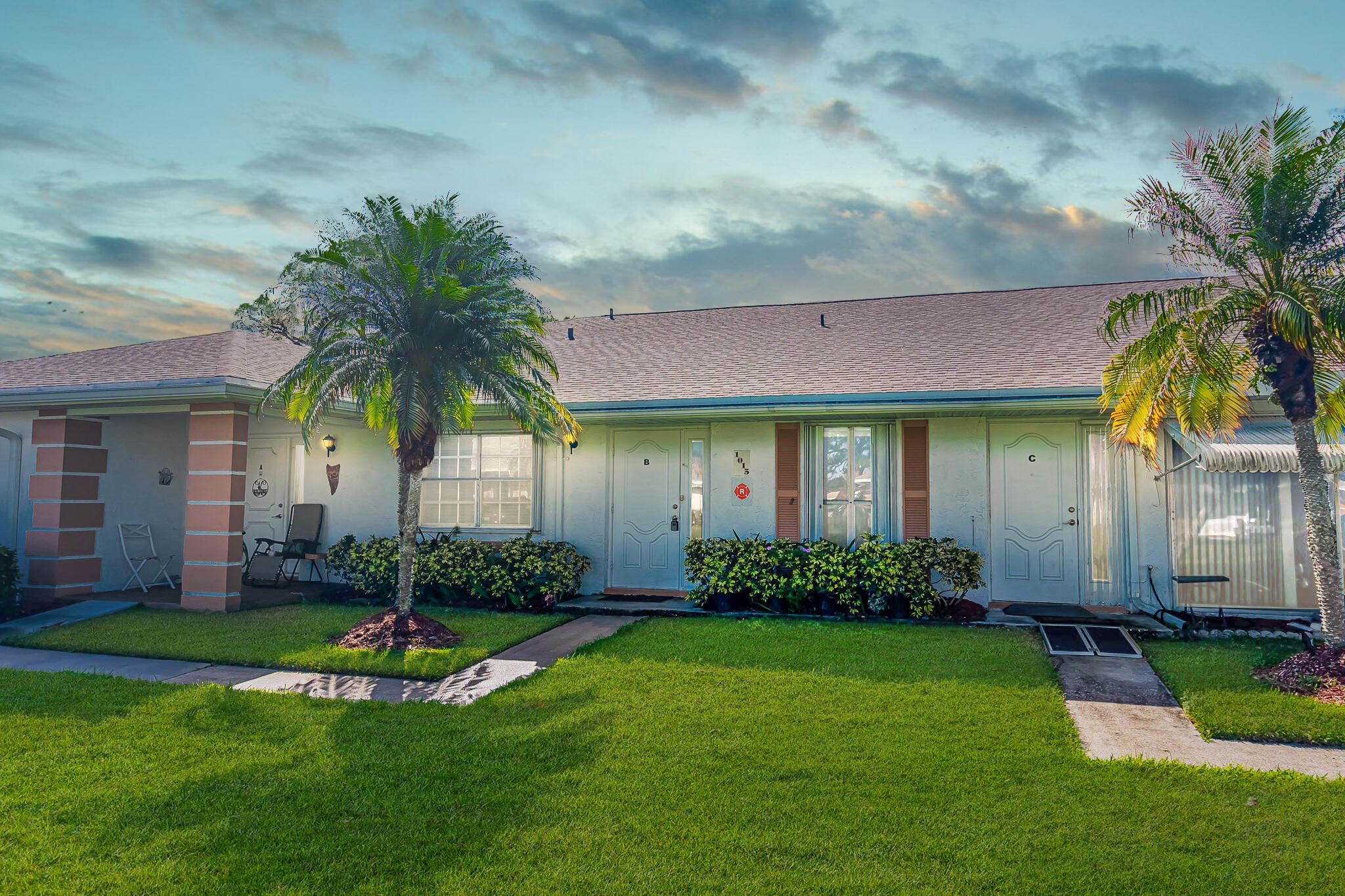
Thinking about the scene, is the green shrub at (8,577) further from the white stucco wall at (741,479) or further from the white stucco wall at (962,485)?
the white stucco wall at (962,485)

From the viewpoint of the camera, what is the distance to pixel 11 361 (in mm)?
13898

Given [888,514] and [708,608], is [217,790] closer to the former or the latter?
[708,608]

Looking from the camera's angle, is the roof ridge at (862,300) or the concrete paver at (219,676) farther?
the roof ridge at (862,300)

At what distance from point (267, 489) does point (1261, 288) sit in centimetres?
1359

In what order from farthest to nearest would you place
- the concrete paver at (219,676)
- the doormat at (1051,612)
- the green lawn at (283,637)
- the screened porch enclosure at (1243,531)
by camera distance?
the doormat at (1051,612)
the screened porch enclosure at (1243,531)
the green lawn at (283,637)
the concrete paver at (219,676)

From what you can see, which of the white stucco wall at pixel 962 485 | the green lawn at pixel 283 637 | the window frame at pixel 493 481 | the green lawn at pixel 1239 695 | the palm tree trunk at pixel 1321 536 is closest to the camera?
the green lawn at pixel 1239 695

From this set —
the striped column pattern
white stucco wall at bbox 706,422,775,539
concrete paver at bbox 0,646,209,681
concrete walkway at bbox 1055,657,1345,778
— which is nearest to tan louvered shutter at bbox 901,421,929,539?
white stucco wall at bbox 706,422,775,539

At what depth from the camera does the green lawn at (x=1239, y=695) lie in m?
5.27

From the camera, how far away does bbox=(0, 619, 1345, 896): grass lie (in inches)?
131

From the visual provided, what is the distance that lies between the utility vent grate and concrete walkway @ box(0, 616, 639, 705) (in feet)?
15.6

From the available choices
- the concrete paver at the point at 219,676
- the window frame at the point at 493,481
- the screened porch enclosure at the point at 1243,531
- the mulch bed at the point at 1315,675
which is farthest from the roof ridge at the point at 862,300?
the mulch bed at the point at 1315,675

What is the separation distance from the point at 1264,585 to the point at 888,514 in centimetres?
420

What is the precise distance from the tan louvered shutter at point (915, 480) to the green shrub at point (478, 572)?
14.9 feet

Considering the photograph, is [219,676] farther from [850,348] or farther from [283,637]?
[850,348]
